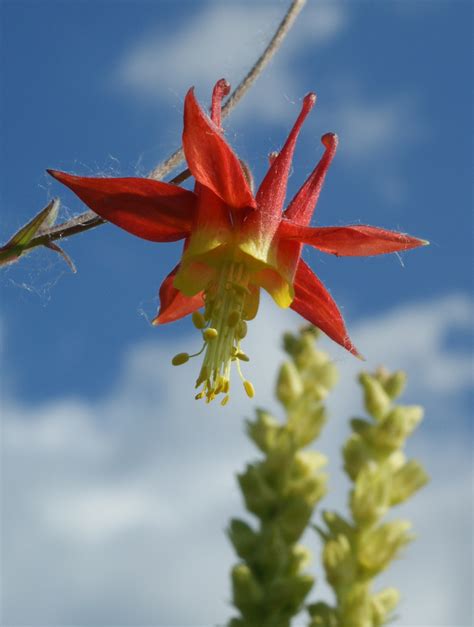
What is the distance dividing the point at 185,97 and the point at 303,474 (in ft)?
11.4

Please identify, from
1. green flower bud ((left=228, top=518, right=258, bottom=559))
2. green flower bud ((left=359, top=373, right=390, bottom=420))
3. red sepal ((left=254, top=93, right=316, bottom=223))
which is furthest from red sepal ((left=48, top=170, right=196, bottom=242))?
green flower bud ((left=228, top=518, right=258, bottom=559))

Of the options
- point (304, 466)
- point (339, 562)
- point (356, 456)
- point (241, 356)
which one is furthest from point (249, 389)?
point (304, 466)

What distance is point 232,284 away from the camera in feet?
5.32

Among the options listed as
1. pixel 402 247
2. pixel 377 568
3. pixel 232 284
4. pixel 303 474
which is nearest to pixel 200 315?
pixel 232 284

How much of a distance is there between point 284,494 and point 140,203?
322 cm

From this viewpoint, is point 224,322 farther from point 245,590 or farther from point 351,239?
point 245,590

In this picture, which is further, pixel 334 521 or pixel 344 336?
pixel 334 521

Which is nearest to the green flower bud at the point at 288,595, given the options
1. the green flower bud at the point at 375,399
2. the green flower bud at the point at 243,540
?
the green flower bud at the point at 243,540

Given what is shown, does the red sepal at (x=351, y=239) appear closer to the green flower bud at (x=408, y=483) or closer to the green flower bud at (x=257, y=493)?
the green flower bud at (x=408, y=483)

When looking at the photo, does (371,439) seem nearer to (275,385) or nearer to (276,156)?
(275,385)

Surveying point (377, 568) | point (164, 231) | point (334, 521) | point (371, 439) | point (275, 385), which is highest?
point (275, 385)

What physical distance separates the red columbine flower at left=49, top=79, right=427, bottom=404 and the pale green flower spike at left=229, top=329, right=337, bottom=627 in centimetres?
269

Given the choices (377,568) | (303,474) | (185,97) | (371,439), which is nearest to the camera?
(185,97)

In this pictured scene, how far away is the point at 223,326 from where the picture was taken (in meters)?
1.63
